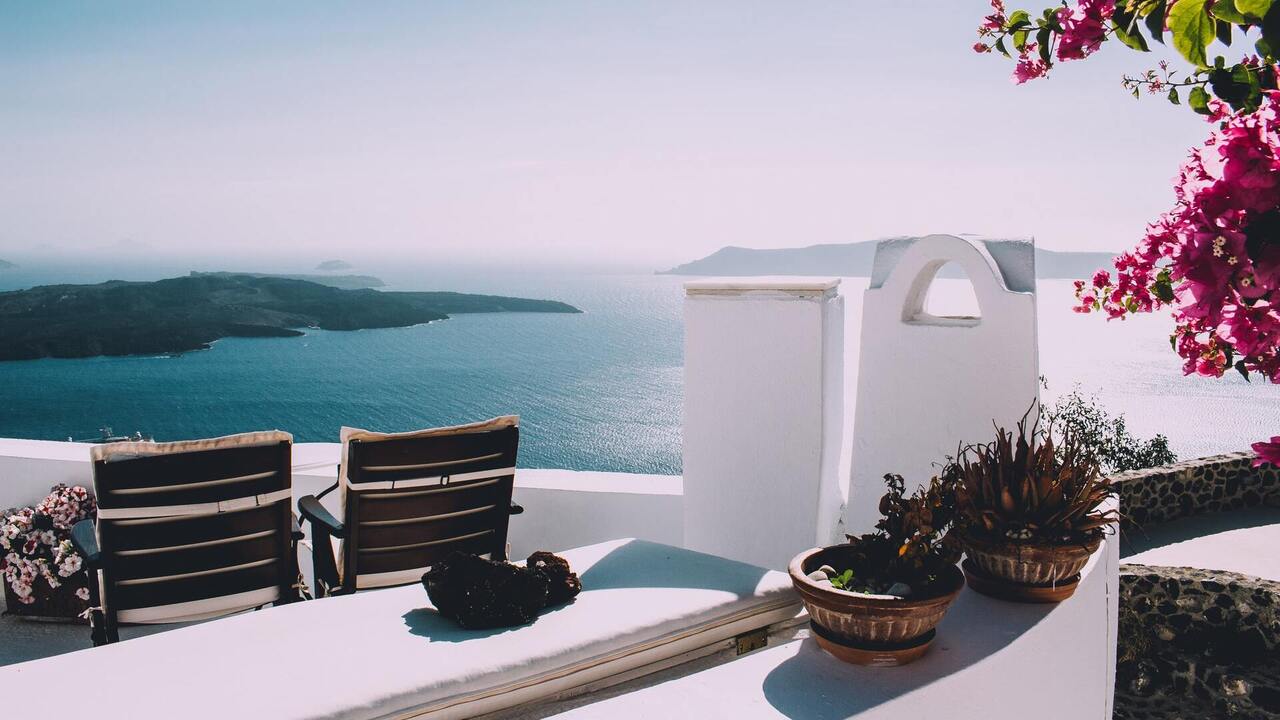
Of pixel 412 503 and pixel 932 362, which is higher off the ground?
pixel 932 362

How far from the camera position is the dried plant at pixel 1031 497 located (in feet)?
5.70

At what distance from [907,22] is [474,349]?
21421 mm

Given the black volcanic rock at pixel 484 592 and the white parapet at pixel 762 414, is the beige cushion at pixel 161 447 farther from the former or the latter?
the white parapet at pixel 762 414

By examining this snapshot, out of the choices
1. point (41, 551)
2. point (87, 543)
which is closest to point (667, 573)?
point (87, 543)

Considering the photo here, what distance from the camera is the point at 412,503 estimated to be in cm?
240

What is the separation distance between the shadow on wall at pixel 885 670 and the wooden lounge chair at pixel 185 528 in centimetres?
146

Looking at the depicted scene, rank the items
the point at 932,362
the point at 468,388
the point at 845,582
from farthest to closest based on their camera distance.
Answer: the point at 468,388 → the point at 932,362 → the point at 845,582

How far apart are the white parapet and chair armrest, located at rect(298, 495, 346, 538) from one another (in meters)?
1.05

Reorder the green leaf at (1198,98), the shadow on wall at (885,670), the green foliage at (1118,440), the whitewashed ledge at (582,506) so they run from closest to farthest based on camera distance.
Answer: the green leaf at (1198,98)
the shadow on wall at (885,670)
the whitewashed ledge at (582,506)
the green foliage at (1118,440)

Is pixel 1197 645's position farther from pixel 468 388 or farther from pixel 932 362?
pixel 468 388

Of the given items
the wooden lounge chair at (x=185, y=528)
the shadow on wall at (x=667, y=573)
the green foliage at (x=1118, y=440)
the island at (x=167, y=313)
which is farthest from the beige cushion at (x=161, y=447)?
the island at (x=167, y=313)

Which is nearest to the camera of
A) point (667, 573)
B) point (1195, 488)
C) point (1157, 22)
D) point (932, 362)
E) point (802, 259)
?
point (1157, 22)

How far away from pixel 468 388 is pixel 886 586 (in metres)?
34.1

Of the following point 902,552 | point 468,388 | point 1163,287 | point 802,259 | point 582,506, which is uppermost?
point 802,259
